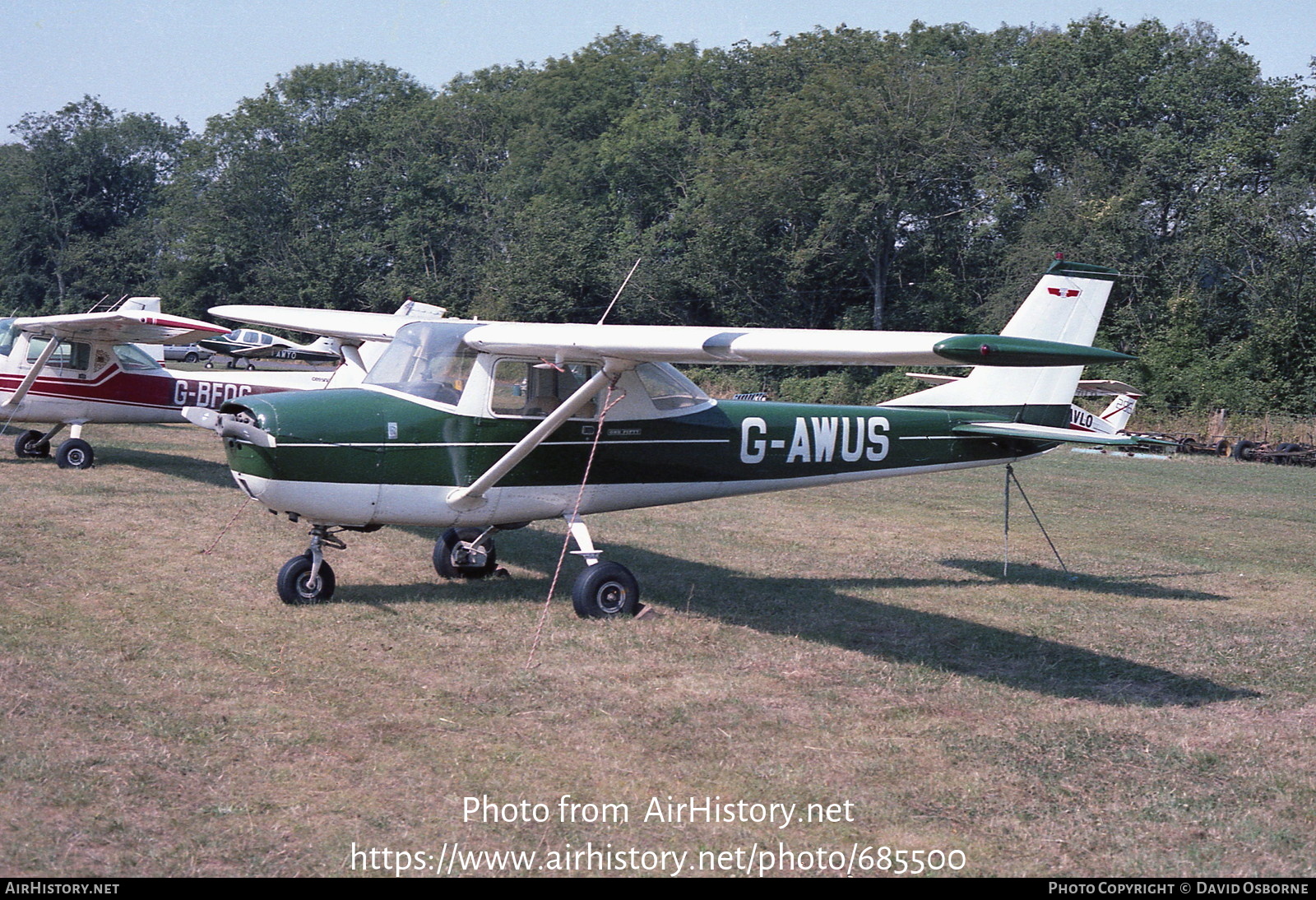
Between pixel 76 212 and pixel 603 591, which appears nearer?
pixel 603 591

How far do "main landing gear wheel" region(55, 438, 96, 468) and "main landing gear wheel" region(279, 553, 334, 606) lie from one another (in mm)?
8987

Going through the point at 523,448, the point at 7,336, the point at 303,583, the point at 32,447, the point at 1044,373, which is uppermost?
the point at 1044,373

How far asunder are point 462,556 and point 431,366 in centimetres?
186

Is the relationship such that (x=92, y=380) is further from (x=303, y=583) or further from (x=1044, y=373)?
(x=1044, y=373)

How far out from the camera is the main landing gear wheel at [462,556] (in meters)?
9.41

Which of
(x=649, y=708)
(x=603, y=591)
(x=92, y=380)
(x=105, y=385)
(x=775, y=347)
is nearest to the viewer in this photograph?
(x=649, y=708)

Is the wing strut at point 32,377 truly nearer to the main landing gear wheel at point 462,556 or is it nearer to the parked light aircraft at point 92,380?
the parked light aircraft at point 92,380

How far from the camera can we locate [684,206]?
5053cm

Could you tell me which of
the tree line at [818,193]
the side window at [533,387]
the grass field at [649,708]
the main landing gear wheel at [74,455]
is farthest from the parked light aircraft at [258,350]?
the side window at [533,387]

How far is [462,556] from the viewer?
30.9ft

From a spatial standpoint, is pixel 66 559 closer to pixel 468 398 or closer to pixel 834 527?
pixel 468 398

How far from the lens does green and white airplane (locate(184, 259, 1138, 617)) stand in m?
7.74

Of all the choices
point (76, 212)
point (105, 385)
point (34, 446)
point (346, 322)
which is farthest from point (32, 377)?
point (76, 212)

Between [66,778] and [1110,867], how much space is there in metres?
4.46
